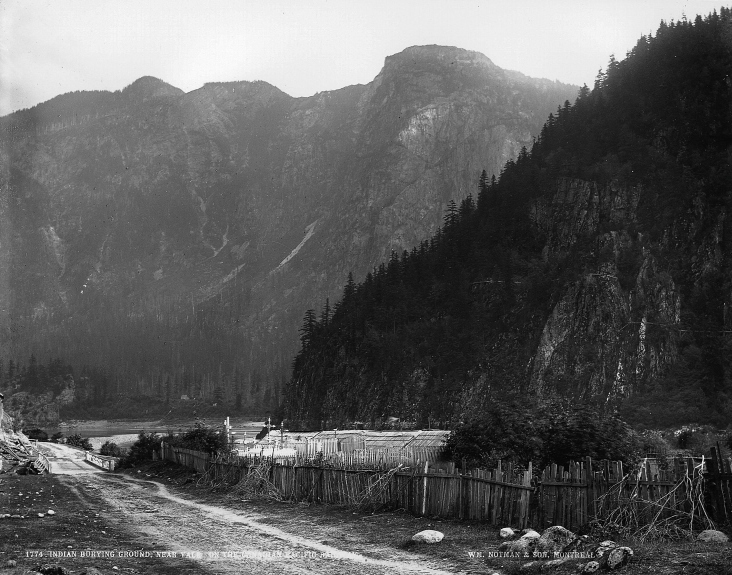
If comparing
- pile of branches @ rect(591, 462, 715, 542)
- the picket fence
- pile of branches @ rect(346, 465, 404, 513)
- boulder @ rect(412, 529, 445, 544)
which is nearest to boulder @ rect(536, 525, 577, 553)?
pile of branches @ rect(591, 462, 715, 542)

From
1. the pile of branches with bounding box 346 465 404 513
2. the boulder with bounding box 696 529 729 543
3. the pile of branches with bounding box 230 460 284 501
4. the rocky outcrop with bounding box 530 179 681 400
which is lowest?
the pile of branches with bounding box 230 460 284 501

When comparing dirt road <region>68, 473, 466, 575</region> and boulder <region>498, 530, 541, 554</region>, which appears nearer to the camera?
boulder <region>498, 530, 541, 554</region>

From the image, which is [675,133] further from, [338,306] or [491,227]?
[338,306]

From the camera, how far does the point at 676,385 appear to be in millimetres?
82188

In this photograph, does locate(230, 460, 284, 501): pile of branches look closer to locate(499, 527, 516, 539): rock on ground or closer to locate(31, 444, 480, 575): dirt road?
locate(31, 444, 480, 575): dirt road

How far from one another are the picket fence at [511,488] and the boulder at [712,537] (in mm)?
792

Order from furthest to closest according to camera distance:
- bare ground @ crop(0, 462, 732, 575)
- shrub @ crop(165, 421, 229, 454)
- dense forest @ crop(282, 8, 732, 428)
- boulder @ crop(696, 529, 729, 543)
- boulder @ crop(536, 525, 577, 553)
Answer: dense forest @ crop(282, 8, 732, 428)
shrub @ crop(165, 421, 229, 454)
boulder @ crop(696, 529, 729, 543)
boulder @ crop(536, 525, 577, 553)
bare ground @ crop(0, 462, 732, 575)

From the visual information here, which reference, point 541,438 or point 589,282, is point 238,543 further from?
point 589,282

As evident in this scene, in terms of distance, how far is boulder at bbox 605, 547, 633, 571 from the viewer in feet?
53.3

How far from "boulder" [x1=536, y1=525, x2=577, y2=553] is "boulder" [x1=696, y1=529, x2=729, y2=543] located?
308 centimetres

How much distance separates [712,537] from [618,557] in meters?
3.86

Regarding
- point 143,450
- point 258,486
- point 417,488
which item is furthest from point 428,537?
point 143,450

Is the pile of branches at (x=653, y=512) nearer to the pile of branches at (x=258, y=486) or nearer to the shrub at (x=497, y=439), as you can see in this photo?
the shrub at (x=497, y=439)

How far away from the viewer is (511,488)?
22984mm
